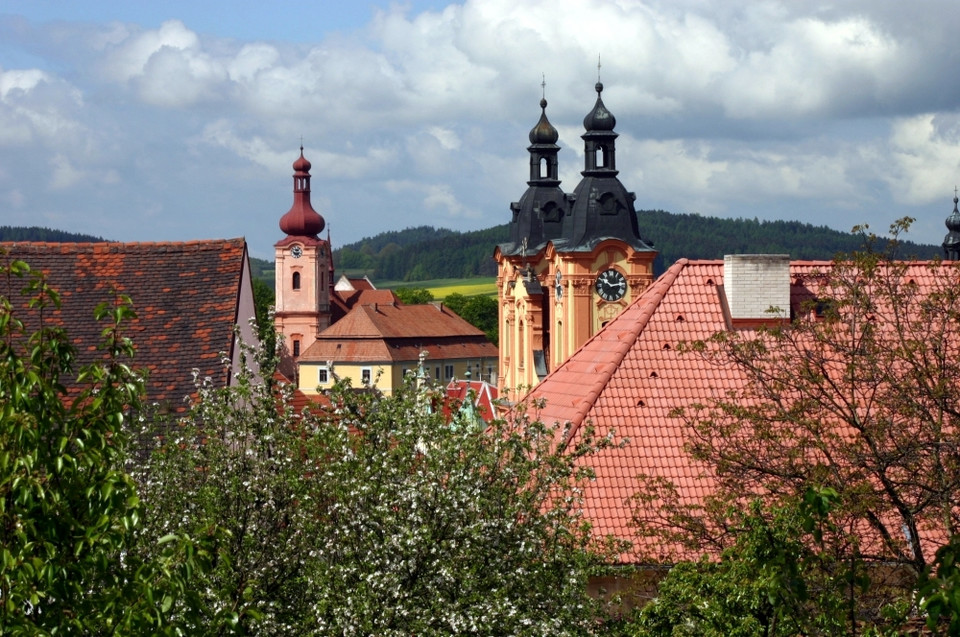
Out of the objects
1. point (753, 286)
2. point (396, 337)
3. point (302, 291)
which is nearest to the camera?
point (753, 286)

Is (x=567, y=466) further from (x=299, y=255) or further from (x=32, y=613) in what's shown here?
(x=299, y=255)

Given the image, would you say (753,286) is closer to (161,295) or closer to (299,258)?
(161,295)

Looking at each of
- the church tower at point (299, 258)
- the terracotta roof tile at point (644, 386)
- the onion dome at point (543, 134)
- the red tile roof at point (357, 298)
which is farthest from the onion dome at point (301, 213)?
the terracotta roof tile at point (644, 386)

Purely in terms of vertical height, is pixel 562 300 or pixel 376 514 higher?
pixel 562 300

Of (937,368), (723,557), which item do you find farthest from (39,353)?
(937,368)

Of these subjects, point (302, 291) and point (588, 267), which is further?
point (302, 291)

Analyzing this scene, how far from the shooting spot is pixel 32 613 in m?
7.15

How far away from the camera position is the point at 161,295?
664 inches

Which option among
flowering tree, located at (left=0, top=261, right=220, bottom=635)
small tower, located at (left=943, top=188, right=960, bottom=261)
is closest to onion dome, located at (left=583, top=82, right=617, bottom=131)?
small tower, located at (left=943, top=188, right=960, bottom=261)

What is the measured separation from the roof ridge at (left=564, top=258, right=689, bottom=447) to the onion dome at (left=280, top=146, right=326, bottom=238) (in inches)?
3850

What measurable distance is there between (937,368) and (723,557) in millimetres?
2673

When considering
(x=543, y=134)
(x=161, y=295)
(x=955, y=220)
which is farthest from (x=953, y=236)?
(x=161, y=295)

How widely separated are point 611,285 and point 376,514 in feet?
152

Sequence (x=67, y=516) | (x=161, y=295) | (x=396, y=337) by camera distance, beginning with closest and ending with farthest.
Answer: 1. (x=67, y=516)
2. (x=161, y=295)
3. (x=396, y=337)
